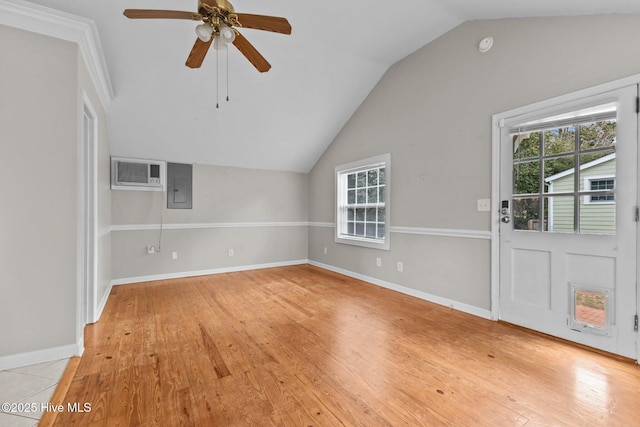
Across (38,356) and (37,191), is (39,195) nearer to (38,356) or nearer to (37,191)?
(37,191)

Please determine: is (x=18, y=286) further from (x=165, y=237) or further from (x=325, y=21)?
(x=325, y=21)

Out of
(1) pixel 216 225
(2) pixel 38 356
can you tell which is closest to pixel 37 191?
(2) pixel 38 356

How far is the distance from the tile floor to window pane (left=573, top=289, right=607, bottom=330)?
3572mm

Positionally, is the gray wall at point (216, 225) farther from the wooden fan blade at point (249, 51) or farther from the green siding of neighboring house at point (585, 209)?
the green siding of neighboring house at point (585, 209)

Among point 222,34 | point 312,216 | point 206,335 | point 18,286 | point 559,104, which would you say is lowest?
point 206,335

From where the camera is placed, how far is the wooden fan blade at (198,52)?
1996 millimetres

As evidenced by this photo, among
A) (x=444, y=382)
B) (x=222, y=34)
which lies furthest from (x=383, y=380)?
(x=222, y=34)

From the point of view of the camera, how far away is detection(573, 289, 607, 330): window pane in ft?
6.95

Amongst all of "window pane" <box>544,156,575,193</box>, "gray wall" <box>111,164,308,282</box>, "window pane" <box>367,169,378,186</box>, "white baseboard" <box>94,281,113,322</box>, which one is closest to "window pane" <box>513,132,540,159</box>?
"window pane" <box>544,156,575,193</box>

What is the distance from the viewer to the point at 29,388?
1679 mm

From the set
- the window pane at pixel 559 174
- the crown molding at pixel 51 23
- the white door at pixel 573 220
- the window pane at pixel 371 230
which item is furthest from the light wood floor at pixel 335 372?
the crown molding at pixel 51 23

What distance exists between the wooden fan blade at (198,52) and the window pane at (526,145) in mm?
2721

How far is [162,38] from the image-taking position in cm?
279

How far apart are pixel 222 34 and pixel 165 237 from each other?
3512 millimetres
